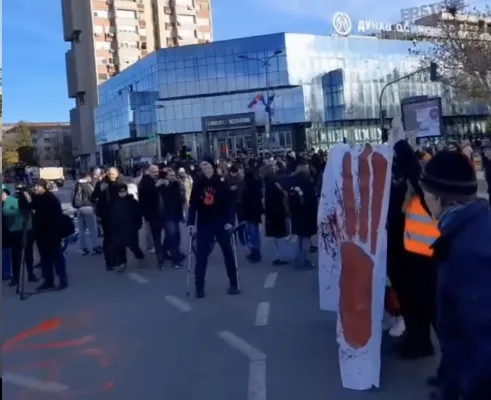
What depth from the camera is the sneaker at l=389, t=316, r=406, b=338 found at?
5977 mm

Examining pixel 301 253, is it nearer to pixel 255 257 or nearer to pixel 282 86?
pixel 255 257

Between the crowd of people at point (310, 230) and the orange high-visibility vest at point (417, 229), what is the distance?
0.04ft

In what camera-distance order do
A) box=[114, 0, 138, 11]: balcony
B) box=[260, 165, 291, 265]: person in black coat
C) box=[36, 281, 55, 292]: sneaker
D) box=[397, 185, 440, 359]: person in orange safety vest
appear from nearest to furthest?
box=[397, 185, 440, 359]: person in orange safety vest, box=[36, 281, 55, 292]: sneaker, box=[260, 165, 291, 265]: person in black coat, box=[114, 0, 138, 11]: balcony

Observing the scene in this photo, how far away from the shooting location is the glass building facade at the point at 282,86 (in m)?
70.1

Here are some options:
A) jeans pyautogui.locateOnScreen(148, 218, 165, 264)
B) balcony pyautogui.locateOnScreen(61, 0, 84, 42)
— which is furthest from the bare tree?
balcony pyautogui.locateOnScreen(61, 0, 84, 42)

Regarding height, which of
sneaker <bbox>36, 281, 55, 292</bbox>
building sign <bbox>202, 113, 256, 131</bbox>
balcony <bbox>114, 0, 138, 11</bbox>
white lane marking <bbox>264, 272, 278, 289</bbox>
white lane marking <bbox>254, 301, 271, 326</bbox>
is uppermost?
balcony <bbox>114, 0, 138, 11</bbox>

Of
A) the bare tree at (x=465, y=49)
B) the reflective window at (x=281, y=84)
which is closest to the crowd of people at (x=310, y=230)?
the bare tree at (x=465, y=49)

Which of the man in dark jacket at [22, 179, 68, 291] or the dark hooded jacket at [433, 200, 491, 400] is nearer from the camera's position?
the dark hooded jacket at [433, 200, 491, 400]

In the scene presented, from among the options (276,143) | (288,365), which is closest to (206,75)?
(276,143)

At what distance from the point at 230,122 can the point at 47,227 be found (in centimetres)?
5913

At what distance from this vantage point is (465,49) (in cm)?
2844

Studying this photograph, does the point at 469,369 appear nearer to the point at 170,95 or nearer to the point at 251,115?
the point at 251,115

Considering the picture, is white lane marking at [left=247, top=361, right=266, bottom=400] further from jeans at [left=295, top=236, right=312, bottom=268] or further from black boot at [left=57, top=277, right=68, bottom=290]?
black boot at [left=57, top=277, right=68, bottom=290]

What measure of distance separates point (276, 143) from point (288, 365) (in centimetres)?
6531
